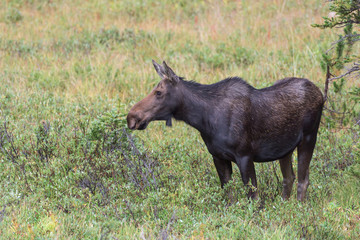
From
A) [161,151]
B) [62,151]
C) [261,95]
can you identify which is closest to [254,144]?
[261,95]

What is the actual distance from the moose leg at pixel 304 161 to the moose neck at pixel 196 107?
1362 mm

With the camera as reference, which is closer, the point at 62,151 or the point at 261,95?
the point at 261,95

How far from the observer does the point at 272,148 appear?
6504 millimetres

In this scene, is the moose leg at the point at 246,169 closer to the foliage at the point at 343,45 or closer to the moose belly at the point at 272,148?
the moose belly at the point at 272,148

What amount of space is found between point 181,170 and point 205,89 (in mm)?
1306

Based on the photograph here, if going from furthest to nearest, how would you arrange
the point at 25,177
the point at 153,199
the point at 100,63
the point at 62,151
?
the point at 100,63 < the point at 62,151 < the point at 25,177 < the point at 153,199

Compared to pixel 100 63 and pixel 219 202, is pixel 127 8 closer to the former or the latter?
pixel 100 63

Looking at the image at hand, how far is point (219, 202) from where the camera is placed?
6.20m

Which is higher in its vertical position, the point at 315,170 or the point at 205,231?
the point at 205,231

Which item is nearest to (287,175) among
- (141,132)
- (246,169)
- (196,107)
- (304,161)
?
(304,161)

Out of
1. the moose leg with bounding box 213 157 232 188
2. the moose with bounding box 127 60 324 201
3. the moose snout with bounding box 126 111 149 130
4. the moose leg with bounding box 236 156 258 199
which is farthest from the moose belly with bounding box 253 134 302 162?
the moose snout with bounding box 126 111 149 130

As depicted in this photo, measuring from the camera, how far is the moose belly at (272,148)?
6461mm

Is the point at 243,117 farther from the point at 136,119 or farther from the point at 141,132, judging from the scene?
the point at 141,132

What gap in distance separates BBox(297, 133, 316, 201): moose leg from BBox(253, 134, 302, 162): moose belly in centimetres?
27
